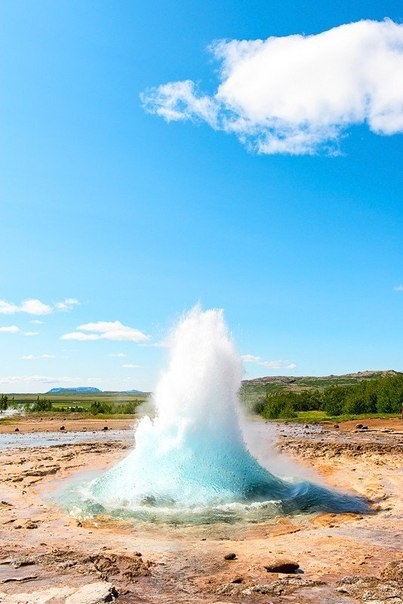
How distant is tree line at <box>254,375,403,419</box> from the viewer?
72.9 metres

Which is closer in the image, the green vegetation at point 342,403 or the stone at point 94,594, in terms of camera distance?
the stone at point 94,594

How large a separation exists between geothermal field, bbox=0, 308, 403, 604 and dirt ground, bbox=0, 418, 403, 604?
4 cm

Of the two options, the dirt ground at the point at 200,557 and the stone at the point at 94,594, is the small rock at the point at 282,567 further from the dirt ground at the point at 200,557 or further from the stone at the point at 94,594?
the stone at the point at 94,594

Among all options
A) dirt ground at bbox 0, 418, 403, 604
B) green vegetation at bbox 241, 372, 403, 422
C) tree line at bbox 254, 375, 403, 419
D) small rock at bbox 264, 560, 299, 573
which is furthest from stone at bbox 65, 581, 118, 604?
tree line at bbox 254, 375, 403, 419

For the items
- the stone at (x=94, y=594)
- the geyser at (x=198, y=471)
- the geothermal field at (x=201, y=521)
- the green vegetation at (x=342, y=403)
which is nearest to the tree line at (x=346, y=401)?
the green vegetation at (x=342, y=403)

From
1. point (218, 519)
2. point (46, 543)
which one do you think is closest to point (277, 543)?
point (218, 519)

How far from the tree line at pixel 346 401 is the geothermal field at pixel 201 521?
4884cm

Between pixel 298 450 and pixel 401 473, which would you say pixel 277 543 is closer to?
pixel 401 473

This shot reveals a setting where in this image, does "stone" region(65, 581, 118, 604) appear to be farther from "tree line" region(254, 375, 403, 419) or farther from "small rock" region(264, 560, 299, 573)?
"tree line" region(254, 375, 403, 419)

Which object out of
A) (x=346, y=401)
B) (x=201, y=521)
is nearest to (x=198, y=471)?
(x=201, y=521)

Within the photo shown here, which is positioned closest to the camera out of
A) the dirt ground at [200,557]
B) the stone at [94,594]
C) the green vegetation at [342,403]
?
the stone at [94,594]

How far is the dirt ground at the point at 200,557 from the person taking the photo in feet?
29.3

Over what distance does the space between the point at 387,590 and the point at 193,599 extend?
348 centimetres

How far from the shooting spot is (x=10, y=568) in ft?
34.3
